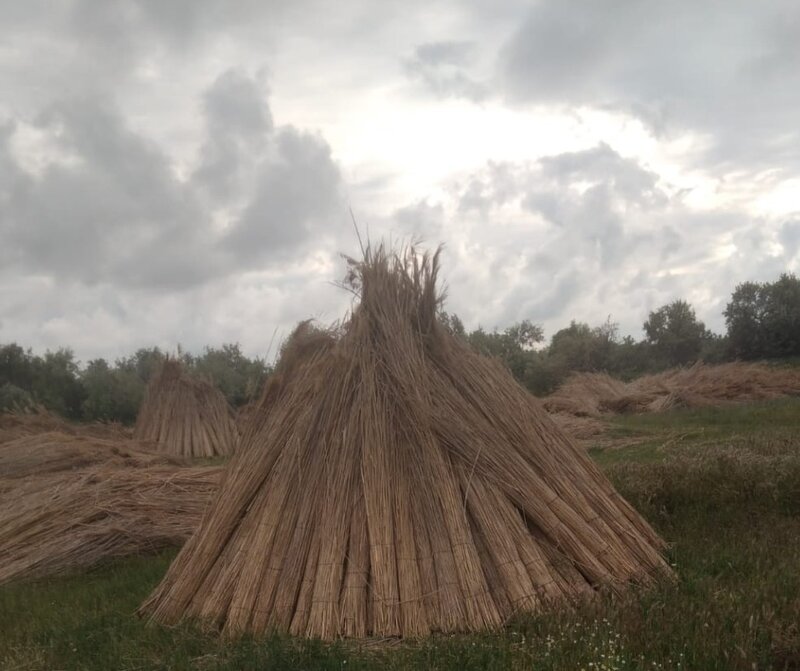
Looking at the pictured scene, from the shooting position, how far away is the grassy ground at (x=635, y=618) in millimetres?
4172

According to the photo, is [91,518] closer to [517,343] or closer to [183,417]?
[183,417]

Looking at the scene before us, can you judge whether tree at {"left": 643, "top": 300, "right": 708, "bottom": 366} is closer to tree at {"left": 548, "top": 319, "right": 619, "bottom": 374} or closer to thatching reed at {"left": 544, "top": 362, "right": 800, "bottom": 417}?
tree at {"left": 548, "top": 319, "right": 619, "bottom": 374}

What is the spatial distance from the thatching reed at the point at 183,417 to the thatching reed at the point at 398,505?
15.0 meters

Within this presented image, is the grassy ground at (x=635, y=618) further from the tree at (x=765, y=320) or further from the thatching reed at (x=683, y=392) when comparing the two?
the tree at (x=765, y=320)

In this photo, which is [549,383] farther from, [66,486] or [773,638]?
[773,638]

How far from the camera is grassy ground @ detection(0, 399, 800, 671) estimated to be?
417 cm

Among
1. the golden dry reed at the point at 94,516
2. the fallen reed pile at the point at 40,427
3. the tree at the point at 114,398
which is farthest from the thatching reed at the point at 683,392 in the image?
the tree at the point at 114,398

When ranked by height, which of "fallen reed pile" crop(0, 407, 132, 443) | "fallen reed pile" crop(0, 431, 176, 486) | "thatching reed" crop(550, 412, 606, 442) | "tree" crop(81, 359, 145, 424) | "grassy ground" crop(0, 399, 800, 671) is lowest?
"grassy ground" crop(0, 399, 800, 671)

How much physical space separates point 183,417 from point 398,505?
54.4 feet

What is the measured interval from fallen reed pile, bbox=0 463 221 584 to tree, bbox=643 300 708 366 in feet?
100

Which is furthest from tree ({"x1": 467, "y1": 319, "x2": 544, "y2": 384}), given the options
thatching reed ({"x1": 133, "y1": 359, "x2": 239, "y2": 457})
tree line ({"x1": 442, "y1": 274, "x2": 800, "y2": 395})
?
thatching reed ({"x1": 133, "y1": 359, "x2": 239, "y2": 457})

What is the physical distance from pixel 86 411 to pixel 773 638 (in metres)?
29.8

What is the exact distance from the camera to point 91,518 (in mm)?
8680

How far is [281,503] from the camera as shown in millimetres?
5492
